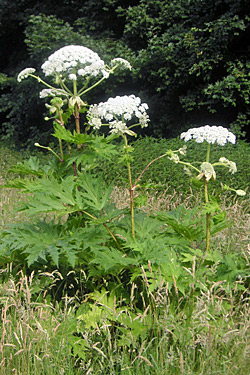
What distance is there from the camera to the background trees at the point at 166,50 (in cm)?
985

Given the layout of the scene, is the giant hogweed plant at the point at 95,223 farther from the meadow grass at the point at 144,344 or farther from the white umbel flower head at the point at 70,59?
the meadow grass at the point at 144,344

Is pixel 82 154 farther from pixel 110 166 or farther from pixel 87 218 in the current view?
pixel 110 166

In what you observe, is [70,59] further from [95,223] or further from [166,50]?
[166,50]

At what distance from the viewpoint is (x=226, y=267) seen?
114 inches

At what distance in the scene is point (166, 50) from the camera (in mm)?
10461

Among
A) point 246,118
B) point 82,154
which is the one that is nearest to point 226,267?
point 82,154

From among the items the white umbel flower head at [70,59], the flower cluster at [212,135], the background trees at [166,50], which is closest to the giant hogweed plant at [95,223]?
the white umbel flower head at [70,59]

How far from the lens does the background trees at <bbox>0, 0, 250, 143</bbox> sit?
9852 mm

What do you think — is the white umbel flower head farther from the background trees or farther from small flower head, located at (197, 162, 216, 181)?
the background trees

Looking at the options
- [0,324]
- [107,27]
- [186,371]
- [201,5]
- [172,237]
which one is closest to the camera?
[186,371]

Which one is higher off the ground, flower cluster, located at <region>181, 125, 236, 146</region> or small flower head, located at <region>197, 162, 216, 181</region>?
flower cluster, located at <region>181, 125, 236, 146</region>

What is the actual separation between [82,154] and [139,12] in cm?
931

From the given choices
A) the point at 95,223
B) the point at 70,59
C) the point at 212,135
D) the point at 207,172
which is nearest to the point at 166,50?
the point at 70,59

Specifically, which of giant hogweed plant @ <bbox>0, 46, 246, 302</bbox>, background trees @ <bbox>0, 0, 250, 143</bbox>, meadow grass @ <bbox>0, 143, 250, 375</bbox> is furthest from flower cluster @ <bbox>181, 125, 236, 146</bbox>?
background trees @ <bbox>0, 0, 250, 143</bbox>
